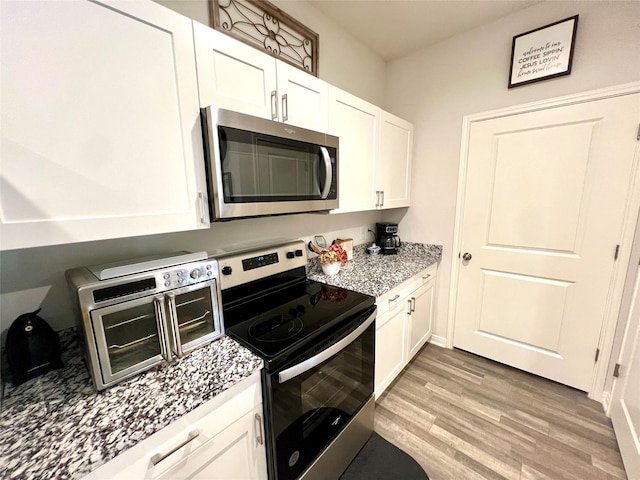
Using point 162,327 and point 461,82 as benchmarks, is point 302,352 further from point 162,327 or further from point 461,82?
point 461,82

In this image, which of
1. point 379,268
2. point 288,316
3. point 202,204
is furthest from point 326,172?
point 379,268

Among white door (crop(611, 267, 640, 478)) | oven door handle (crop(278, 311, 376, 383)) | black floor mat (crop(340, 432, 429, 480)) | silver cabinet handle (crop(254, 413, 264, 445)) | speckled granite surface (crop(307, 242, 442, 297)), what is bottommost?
black floor mat (crop(340, 432, 429, 480))

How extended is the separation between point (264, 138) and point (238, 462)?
1255mm

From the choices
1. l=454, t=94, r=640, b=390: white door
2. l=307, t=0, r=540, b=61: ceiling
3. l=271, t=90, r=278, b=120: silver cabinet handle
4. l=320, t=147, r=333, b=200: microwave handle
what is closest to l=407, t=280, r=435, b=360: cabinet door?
l=454, t=94, r=640, b=390: white door

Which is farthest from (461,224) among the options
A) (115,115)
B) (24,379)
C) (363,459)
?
(24,379)

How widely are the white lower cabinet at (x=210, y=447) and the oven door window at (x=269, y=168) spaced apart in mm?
732

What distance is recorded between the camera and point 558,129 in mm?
1795

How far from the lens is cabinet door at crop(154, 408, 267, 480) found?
0.78m

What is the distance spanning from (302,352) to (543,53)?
98.7 inches

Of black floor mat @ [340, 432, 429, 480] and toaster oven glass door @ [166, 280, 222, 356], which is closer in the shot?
toaster oven glass door @ [166, 280, 222, 356]

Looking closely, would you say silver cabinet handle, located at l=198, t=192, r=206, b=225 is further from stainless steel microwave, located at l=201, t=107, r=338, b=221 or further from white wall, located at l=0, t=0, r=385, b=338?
white wall, located at l=0, t=0, r=385, b=338

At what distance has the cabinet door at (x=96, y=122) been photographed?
0.68 m

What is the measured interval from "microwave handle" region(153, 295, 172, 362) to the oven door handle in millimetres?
403

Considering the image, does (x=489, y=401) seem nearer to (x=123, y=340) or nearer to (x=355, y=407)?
(x=355, y=407)
